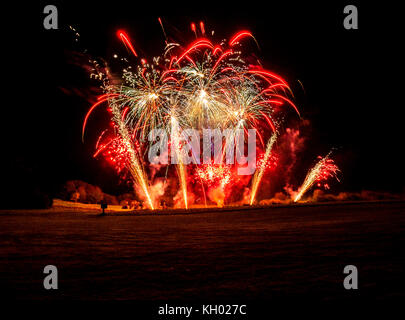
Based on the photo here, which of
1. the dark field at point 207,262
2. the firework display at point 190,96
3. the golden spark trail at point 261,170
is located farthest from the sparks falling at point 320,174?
the dark field at point 207,262

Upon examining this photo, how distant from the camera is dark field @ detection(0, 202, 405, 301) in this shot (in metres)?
5.22

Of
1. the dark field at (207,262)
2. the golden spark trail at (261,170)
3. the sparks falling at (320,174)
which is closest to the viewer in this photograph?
the dark field at (207,262)

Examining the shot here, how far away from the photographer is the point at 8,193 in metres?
20.5

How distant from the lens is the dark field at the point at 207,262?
5.22 m

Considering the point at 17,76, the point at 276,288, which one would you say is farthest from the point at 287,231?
the point at 17,76

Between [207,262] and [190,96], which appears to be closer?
[207,262]

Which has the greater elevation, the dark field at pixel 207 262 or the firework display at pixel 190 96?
the firework display at pixel 190 96

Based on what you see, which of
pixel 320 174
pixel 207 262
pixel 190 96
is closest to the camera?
pixel 207 262

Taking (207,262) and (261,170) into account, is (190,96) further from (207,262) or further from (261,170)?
(207,262)

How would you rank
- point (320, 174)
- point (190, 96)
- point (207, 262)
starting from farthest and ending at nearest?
point (320, 174), point (190, 96), point (207, 262)

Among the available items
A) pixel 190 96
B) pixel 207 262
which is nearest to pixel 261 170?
pixel 190 96

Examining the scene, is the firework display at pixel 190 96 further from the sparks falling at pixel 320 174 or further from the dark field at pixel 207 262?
the dark field at pixel 207 262

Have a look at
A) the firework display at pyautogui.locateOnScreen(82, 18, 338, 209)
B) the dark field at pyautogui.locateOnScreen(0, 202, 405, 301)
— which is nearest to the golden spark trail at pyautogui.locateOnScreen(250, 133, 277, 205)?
the firework display at pyautogui.locateOnScreen(82, 18, 338, 209)

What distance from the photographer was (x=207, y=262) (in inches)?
271
